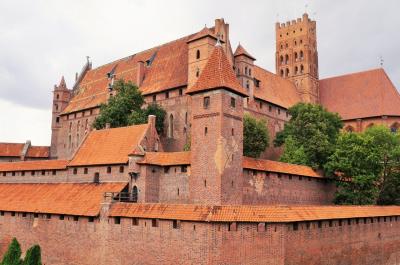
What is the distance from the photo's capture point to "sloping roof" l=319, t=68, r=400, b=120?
54.9 meters

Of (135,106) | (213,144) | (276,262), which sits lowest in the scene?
(276,262)

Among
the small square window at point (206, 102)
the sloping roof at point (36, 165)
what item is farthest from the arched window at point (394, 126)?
the sloping roof at point (36, 165)

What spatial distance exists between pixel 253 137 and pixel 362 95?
26.0 meters

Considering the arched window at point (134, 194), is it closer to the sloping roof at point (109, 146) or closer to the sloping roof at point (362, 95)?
the sloping roof at point (109, 146)

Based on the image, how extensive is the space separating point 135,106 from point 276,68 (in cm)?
3063

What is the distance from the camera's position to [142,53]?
57.1 meters

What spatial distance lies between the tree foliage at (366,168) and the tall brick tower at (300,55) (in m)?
24.6

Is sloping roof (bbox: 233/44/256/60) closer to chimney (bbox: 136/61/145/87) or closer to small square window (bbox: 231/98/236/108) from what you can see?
chimney (bbox: 136/61/145/87)

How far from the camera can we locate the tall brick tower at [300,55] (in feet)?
205

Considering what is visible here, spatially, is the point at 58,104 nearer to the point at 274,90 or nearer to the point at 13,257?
the point at 274,90

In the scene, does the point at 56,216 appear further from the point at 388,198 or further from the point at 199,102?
the point at 388,198

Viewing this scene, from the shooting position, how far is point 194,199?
28500mm

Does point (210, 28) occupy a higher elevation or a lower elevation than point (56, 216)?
higher

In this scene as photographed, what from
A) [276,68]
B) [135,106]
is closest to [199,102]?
[135,106]
